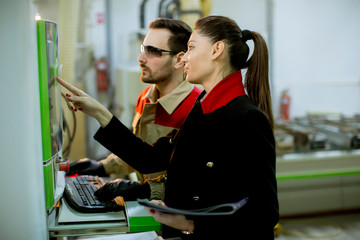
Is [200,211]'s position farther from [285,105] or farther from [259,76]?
[285,105]

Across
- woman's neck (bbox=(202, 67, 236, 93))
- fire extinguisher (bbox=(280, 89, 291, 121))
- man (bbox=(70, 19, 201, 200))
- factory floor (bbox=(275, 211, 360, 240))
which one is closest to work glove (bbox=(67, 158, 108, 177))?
man (bbox=(70, 19, 201, 200))

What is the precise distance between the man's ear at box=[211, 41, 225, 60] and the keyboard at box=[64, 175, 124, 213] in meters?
0.70

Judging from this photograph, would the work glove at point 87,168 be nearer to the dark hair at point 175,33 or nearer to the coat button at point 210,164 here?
the dark hair at point 175,33

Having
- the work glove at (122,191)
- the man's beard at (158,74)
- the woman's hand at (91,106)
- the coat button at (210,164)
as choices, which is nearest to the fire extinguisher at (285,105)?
the man's beard at (158,74)

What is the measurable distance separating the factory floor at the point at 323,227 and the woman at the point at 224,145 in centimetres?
227

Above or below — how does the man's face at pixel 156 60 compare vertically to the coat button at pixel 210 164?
above

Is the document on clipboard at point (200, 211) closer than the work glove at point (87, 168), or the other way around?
the document on clipboard at point (200, 211)

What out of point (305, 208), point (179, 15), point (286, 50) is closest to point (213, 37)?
point (179, 15)

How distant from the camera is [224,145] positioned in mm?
1300

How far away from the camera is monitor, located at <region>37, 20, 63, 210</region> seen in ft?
4.42

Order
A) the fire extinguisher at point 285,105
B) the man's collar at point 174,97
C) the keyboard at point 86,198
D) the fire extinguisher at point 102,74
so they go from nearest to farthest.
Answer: the keyboard at point 86,198, the man's collar at point 174,97, the fire extinguisher at point 285,105, the fire extinguisher at point 102,74

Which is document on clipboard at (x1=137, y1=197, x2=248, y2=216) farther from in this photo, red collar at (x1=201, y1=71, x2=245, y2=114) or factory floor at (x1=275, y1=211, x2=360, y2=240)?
factory floor at (x1=275, y1=211, x2=360, y2=240)

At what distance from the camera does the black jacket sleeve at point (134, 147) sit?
5.24 ft

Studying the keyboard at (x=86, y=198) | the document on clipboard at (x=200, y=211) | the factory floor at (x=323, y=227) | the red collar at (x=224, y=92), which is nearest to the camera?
the document on clipboard at (x=200, y=211)
